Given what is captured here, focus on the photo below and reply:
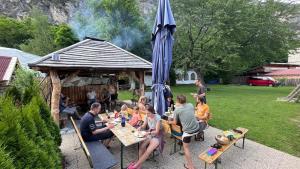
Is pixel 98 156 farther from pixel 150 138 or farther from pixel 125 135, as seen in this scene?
pixel 150 138

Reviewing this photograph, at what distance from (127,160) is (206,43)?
723 inches

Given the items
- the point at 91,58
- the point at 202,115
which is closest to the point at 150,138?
the point at 202,115

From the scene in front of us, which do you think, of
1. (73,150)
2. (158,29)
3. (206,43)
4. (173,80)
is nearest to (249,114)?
(158,29)

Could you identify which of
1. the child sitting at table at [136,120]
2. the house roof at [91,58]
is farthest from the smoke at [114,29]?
the child sitting at table at [136,120]

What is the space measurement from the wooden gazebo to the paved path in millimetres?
2542

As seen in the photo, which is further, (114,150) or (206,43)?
(206,43)

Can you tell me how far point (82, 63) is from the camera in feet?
24.7

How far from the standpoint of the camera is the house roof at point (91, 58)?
6951mm

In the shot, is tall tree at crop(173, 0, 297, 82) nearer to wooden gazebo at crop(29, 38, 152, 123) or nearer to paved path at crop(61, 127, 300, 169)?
wooden gazebo at crop(29, 38, 152, 123)

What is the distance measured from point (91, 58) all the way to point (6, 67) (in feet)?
35.3

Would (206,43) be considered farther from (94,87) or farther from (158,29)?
(158,29)

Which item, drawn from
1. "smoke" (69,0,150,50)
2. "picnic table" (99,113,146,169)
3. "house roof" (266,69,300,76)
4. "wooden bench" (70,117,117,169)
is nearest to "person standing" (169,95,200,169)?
"picnic table" (99,113,146,169)

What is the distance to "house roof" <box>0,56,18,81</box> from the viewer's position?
13701 mm

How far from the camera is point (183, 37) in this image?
68.2 ft
